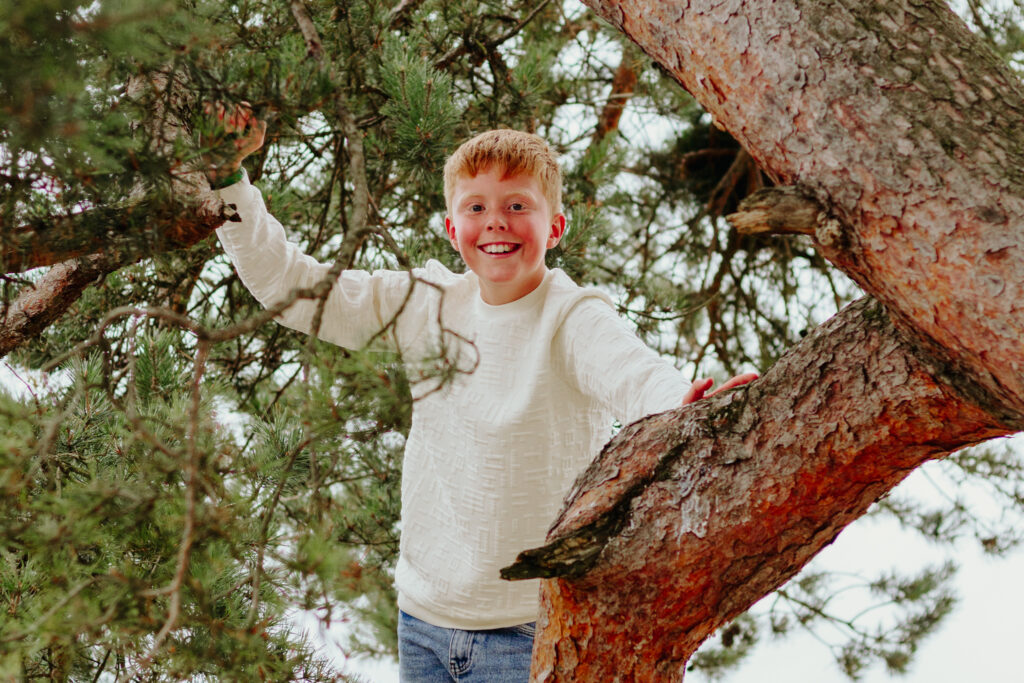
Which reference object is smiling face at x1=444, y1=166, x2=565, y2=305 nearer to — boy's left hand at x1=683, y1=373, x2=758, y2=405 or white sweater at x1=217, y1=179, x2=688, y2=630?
white sweater at x1=217, y1=179, x2=688, y2=630

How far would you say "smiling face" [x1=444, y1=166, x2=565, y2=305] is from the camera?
1.05 metres

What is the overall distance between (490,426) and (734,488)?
378mm

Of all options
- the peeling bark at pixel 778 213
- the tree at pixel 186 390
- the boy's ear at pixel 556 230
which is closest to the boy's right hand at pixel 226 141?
the tree at pixel 186 390

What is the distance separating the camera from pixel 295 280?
1116 mm

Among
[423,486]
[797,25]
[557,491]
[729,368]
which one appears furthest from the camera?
[729,368]

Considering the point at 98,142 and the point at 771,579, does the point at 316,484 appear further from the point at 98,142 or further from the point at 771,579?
the point at 771,579

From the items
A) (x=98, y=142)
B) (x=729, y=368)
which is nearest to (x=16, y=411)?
(x=98, y=142)

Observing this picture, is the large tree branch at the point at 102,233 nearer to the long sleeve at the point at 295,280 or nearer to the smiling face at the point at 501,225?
the long sleeve at the point at 295,280

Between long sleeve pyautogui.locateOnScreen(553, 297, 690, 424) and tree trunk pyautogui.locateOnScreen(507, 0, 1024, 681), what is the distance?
0.08 meters

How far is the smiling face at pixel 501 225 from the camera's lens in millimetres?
1051

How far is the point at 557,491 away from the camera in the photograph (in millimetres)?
1029

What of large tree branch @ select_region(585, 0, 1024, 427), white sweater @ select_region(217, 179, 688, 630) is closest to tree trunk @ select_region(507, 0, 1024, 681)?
large tree branch @ select_region(585, 0, 1024, 427)

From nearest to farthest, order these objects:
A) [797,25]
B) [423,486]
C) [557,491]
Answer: [797,25]
[557,491]
[423,486]

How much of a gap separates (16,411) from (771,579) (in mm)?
612
